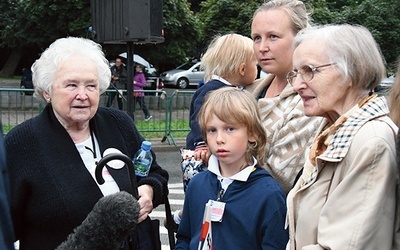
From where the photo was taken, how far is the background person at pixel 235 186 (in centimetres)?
255

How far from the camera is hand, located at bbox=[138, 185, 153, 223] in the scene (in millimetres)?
2904

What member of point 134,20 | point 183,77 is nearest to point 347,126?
point 134,20

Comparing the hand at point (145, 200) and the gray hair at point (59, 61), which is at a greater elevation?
the gray hair at point (59, 61)

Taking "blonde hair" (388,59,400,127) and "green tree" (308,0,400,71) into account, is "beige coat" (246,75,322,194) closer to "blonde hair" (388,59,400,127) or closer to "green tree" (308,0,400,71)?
"blonde hair" (388,59,400,127)

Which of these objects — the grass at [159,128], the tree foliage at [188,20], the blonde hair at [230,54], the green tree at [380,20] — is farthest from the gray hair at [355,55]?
the green tree at [380,20]

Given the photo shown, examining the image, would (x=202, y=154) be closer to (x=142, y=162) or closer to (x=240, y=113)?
(x=142, y=162)

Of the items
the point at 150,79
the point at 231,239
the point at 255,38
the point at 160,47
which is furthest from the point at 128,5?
the point at 150,79

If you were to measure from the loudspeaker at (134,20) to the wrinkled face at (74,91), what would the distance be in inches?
201

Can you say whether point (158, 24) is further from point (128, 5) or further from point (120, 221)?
point (120, 221)

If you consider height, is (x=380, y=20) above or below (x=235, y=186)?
above

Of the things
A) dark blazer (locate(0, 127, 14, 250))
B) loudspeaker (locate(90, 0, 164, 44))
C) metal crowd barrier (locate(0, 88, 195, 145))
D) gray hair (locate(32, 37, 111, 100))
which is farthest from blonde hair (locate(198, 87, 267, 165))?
metal crowd barrier (locate(0, 88, 195, 145))

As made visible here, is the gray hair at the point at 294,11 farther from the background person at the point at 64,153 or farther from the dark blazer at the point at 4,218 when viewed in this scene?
the dark blazer at the point at 4,218

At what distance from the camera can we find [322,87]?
7.04 ft

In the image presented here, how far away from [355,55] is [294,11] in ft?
2.93
